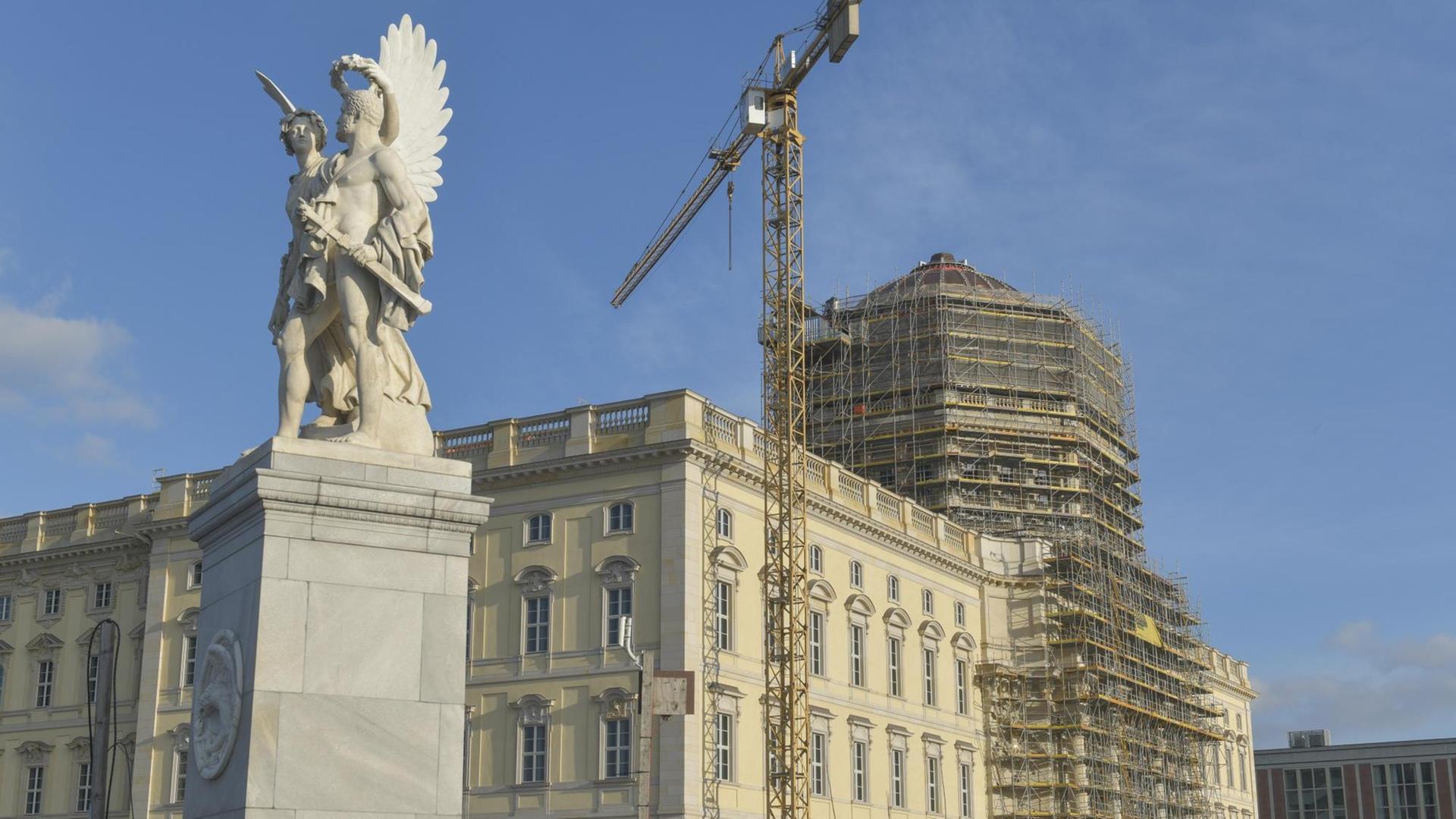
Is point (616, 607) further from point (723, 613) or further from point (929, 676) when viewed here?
point (929, 676)

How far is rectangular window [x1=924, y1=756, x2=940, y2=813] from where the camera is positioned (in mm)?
65938

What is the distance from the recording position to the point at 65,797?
66.1m

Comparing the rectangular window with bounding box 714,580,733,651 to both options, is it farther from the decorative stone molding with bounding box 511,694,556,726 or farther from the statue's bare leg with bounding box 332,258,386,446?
the statue's bare leg with bounding box 332,258,386,446

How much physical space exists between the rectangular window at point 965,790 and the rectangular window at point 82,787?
33.5m

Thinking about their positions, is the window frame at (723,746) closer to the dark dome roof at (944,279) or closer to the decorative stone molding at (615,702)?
the decorative stone molding at (615,702)

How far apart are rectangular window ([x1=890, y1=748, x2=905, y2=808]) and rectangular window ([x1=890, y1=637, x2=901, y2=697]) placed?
7.07ft

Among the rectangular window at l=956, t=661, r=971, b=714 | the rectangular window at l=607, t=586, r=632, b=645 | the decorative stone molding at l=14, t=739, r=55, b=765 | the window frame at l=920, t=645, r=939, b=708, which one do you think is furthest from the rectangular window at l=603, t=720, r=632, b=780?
the decorative stone molding at l=14, t=739, r=55, b=765

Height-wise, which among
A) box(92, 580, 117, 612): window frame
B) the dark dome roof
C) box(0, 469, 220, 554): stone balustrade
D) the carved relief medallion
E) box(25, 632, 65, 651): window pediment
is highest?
the dark dome roof

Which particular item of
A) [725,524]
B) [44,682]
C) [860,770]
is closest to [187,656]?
[44,682]

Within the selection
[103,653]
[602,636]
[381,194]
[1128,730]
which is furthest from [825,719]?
[381,194]

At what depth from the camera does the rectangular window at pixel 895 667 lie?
6456cm

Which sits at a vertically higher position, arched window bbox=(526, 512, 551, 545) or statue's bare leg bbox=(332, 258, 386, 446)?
arched window bbox=(526, 512, 551, 545)

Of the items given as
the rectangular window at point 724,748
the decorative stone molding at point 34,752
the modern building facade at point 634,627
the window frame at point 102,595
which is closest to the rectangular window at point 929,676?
the modern building facade at point 634,627

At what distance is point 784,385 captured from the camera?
6756cm
